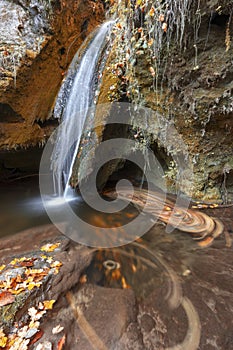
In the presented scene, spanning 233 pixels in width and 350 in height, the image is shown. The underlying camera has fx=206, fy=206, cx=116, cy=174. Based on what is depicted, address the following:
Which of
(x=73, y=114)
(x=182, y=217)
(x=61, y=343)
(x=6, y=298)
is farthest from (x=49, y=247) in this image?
(x=73, y=114)

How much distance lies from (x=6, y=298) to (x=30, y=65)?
15.3 feet

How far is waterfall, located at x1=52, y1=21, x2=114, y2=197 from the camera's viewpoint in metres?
4.83

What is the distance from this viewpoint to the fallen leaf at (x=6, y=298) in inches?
78.6

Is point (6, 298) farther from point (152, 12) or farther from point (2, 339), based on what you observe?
point (152, 12)

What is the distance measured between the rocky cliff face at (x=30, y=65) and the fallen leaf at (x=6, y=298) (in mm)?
3573

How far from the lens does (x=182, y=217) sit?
386 cm

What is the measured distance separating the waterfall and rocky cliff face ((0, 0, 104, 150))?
0.46 meters

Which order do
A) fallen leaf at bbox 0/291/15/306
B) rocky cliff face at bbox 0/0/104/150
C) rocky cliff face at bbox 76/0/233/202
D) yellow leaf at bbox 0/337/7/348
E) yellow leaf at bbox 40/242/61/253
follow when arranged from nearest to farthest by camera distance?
yellow leaf at bbox 0/337/7/348 → fallen leaf at bbox 0/291/15/306 → yellow leaf at bbox 40/242/61/253 → rocky cliff face at bbox 76/0/233/202 → rocky cliff face at bbox 0/0/104/150

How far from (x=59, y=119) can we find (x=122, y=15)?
2.72m

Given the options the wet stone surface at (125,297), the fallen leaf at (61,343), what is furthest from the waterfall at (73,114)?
the fallen leaf at (61,343)

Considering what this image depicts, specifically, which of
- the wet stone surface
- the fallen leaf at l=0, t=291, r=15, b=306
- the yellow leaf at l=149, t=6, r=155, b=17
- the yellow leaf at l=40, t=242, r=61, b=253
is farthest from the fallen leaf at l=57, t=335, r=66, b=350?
the yellow leaf at l=149, t=6, r=155, b=17

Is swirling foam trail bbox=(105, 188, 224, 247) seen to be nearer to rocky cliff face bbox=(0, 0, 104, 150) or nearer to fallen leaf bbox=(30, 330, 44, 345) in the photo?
fallen leaf bbox=(30, 330, 44, 345)

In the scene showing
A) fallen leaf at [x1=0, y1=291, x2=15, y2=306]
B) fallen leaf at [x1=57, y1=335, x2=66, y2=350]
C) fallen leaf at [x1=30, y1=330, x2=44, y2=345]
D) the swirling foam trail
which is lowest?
fallen leaf at [x1=57, y1=335, x2=66, y2=350]

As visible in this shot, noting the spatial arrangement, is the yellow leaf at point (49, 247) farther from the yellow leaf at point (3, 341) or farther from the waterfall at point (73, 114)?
the waterfall at point (73, 114)
